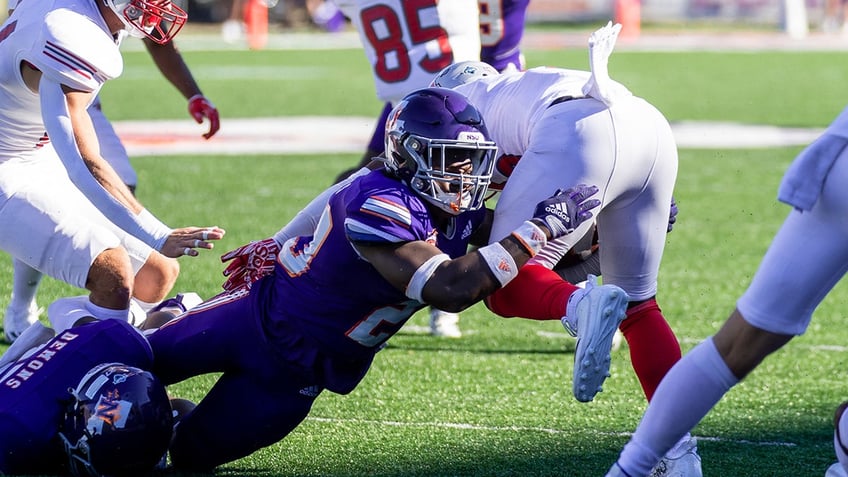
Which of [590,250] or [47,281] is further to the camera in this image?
[47,281]

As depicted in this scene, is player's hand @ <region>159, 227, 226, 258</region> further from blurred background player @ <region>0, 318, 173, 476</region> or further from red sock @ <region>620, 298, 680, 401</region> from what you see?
red sock @ <region>620, 298, 680, 401</region>

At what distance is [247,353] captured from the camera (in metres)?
3.71

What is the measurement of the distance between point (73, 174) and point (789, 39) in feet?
82.0

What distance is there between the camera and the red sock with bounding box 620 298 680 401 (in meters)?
3.78

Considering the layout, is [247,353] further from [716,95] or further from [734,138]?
[716,95]

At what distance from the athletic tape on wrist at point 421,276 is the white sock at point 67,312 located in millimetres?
1376

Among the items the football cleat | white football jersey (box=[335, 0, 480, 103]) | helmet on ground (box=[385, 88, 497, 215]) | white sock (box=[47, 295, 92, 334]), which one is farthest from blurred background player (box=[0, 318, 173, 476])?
white football jersey (box=[335, 0, 480, 103])

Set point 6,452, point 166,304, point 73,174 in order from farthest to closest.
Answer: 1. point 166,304
2. point 73,174
3. point 6,452

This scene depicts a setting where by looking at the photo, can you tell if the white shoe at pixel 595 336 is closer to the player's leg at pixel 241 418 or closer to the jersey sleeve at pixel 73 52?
the player's leg at pixel 241 418

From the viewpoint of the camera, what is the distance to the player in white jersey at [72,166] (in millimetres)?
4053

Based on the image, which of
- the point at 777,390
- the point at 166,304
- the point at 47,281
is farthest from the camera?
the point at 47,281

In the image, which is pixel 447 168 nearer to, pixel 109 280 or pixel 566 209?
pixel 566 209

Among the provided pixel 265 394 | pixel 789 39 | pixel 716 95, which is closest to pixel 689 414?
pixel 265 394

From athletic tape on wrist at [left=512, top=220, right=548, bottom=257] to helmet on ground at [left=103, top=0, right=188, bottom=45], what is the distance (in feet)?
5.65
